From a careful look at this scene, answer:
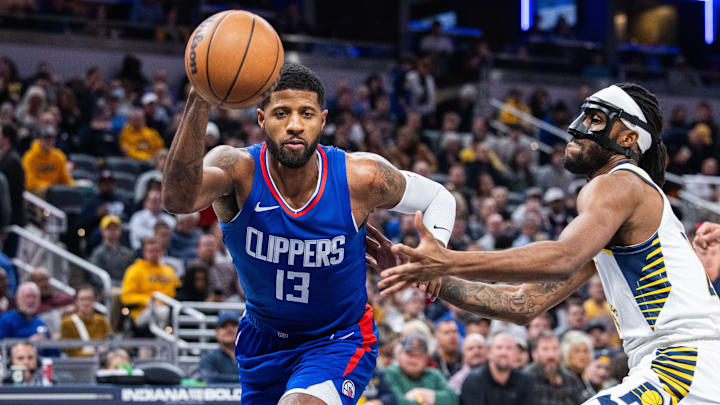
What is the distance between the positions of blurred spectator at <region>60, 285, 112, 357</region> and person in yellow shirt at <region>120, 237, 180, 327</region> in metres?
0.36

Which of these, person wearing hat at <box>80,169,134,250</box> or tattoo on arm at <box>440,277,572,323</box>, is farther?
person wearing hat at <box>80,169,134,250</box>

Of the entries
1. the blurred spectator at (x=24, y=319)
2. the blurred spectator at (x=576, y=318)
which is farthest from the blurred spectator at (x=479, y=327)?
the blurred spectator at (x=24, y=319)

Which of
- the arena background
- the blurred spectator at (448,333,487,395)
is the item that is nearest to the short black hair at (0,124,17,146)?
the arena background

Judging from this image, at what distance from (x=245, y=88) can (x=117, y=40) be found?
15.1m

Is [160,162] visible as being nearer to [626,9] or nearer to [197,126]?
[197,126]

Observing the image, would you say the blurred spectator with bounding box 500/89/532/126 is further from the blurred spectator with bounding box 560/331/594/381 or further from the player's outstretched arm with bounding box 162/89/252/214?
the player's outstretched arm with bounding box 162/89/252/214

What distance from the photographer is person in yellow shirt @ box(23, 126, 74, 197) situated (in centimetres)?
1238

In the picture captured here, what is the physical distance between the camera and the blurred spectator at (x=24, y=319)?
9.35 meters

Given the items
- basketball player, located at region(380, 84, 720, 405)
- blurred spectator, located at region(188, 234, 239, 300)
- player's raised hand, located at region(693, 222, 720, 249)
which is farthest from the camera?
blurred spectator, located at region(188, 234, 239, 300)

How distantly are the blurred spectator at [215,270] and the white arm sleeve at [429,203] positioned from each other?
6.18m

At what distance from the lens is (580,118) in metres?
4.74

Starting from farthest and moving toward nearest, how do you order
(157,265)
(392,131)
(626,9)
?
(626,9) → (392,131) → (157,265)

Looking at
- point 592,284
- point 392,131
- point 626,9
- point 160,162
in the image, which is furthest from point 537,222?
point 626,9

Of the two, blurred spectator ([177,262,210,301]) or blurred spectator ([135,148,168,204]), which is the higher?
blurred spectator ([135,148,168,204])
